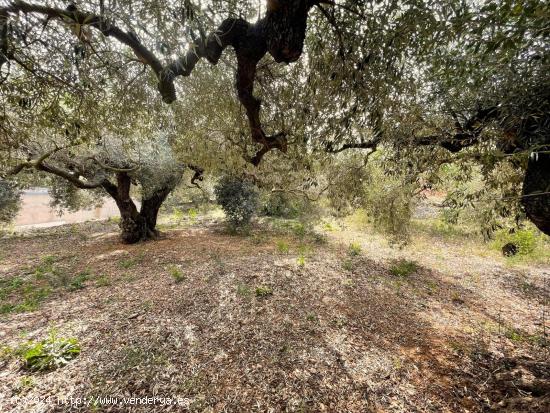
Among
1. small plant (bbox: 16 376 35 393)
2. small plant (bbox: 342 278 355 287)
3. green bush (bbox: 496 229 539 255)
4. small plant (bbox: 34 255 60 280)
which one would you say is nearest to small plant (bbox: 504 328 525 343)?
small plant (bbox: 342 278 355 287)

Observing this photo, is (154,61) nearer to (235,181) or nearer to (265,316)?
(265,316)

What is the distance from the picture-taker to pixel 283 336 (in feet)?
14.3

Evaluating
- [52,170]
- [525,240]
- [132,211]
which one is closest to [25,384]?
[52,170]

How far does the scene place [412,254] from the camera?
1084 centimetres

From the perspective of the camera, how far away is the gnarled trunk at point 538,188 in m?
3.27

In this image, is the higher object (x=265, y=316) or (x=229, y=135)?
(x=229, y=135)

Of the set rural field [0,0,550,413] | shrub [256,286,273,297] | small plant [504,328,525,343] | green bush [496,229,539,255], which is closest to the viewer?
rural field [0,0,550,413]

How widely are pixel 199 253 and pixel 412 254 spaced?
338 inches

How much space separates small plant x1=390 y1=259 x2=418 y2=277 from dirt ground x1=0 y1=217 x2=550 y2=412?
308mm

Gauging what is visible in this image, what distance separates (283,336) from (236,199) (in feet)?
30.2

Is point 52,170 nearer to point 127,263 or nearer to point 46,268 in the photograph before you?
point 46,268

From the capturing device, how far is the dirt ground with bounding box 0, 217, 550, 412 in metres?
3.19

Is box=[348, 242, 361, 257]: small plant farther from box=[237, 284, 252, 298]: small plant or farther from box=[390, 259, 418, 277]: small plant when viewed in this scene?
box=[237, 284, 252, 298]: small plant

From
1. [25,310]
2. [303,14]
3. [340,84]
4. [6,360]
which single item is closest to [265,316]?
[6,360]
